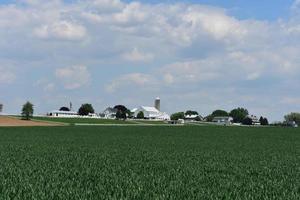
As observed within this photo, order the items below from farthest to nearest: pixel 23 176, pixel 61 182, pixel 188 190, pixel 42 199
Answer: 1. pixel 23 176
2. pixel 61 182
3. pixel 188 190
4. pixel 42 199

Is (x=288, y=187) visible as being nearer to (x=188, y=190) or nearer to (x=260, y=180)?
(x=260, y=180)

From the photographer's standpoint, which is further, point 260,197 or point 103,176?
point 103,176

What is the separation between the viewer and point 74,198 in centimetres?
1614

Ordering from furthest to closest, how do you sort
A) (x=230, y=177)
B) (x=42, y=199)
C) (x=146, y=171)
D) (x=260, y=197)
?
1. (x=146, y=171)
2. (x=230, y=177)
3. (x=260, y=197)
4. (x=42, y=199)

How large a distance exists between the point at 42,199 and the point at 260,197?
21.7 ft

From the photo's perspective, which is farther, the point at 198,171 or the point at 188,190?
the point at 198,171

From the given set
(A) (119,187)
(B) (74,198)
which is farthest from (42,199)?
(A) (119,187)

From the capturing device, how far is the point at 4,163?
94.5 ft

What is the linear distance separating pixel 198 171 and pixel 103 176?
16.9 feet

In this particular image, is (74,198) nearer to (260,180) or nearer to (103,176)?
(103,176)

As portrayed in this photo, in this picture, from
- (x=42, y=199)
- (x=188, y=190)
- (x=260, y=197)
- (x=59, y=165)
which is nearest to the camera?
(x=42, y=199)

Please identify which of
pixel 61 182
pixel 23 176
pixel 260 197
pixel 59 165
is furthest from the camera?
pixel 59 165

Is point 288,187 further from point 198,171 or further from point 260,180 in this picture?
point 198,171

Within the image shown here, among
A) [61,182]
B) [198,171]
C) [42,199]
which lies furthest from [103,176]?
[42,199]
